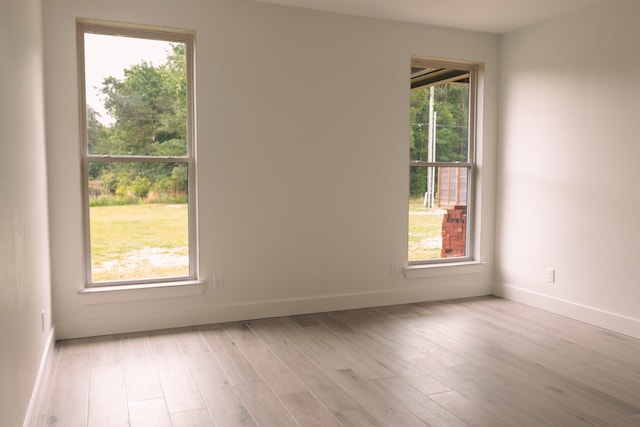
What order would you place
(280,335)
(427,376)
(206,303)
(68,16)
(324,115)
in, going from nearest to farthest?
(427,376) < (68,16) < (280,335) < (206,303) < (324,115)

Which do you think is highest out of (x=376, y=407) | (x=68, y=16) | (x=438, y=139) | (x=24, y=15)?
(x=68, y=16)

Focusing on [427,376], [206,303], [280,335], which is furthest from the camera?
[206,303]

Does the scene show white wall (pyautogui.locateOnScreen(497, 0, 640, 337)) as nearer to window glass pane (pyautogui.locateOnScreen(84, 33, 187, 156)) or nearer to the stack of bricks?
Result: the stack of bricks

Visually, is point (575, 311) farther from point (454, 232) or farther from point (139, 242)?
point (139, 242)

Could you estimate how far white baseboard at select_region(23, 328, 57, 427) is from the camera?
2500 mm

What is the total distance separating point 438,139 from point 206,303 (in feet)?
8.72

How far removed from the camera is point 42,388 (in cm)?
285

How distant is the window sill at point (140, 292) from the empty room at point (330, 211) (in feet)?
0.06

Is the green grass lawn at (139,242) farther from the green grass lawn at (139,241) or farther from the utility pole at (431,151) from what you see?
the utility pole at (431,151)

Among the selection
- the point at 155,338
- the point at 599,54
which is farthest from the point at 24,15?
the point at 599,54

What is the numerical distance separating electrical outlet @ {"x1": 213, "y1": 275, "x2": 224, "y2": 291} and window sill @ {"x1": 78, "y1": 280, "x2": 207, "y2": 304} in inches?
3.2

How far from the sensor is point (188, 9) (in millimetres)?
3975

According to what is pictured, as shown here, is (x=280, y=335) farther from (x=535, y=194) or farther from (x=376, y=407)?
(x=535, y=194)

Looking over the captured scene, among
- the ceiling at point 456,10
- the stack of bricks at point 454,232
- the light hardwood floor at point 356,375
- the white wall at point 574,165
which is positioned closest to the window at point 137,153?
the light hardwood floor at point 356,375
